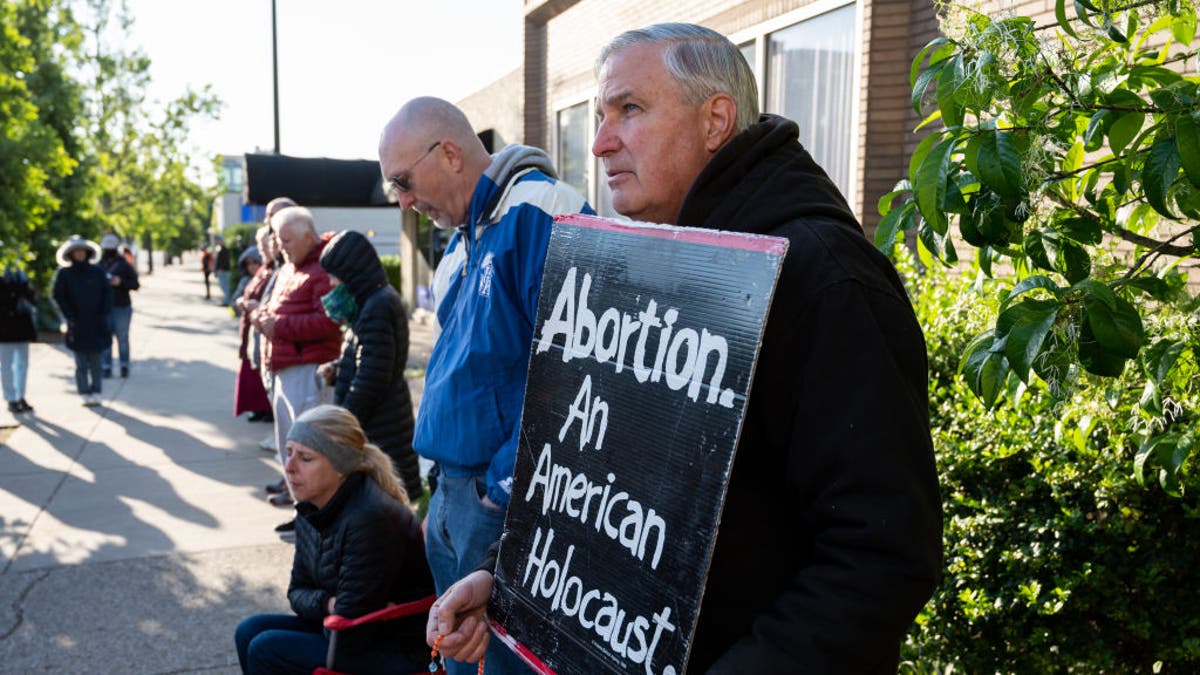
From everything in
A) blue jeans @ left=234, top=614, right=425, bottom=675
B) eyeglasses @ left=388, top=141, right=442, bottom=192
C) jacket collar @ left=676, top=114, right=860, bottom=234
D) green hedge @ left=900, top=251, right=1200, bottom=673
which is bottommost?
blue jeans @ left=234, top=614, right=425, bottom=675

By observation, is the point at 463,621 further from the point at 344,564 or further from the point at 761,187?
the point at 344,564

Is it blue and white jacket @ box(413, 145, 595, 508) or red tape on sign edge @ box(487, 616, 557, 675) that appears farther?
blue and white jacket @ box(413, 145, 595, 508)

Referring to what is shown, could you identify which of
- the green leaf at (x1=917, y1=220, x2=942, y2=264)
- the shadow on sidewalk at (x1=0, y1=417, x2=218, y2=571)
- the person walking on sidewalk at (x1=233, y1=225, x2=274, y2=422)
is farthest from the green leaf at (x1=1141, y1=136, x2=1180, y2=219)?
the person walking on sidewalk at (x1=233, y1=225, x2=274, y2=422)

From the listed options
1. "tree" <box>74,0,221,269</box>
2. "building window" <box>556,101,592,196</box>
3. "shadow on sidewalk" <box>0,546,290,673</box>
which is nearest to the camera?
"shadow on sidewalk" <box>0,546,290,673</box>

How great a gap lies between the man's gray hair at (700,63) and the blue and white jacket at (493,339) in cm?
100

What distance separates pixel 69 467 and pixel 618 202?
8.09 m

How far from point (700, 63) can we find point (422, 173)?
5.04 feet

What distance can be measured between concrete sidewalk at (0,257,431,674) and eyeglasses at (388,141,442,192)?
2682 millimetres

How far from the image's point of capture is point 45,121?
68.5ft

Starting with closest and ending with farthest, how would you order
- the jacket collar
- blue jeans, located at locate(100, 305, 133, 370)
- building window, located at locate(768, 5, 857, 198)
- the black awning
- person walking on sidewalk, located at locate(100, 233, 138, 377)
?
the jacket collar < building window, located at locate(768, 5, 857, 198) < person walking on sidewalk, located at locate(100, 233, 138, 377) < blue jeans, located at locate(100, 305, 133, 370) < the black awning

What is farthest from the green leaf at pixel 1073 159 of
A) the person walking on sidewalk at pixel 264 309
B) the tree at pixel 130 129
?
the tree at pixel 130 129

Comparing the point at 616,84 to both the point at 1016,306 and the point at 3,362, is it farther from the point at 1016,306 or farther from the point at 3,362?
the point at 3,362

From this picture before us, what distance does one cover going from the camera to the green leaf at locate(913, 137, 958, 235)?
68.5 inches

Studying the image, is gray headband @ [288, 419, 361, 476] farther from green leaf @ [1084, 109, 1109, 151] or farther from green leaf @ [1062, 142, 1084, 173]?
green leaf @ [1084, 109, 1109, 151]
